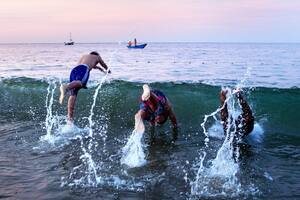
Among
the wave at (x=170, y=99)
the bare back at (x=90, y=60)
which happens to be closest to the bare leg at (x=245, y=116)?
the wave at (x=170, y=99)

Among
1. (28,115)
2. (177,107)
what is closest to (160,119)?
(177,107)

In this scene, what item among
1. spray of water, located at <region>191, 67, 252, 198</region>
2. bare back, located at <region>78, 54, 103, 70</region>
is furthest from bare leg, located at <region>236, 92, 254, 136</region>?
bare back, located at <region>78, 54, 103, 70</region>

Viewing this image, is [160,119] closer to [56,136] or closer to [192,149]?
[192,149]

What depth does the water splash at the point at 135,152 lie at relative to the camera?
7430 mm

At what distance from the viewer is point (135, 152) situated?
796 cm

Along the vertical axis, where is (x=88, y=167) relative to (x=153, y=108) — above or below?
below

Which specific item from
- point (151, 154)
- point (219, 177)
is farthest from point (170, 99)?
point (219, 177)

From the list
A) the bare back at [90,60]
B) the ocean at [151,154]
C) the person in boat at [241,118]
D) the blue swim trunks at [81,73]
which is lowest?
the ocean at [151,154]

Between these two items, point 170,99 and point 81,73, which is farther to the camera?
point 170,99

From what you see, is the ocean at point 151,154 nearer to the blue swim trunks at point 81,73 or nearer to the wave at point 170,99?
the wave at point 170,99

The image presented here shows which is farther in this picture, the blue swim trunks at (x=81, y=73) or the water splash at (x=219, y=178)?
the blue swim trunks at (x=81, y=73)

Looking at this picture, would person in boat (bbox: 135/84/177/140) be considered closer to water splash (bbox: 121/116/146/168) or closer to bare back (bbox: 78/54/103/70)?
water splash (bbox: 121/116/146/168)

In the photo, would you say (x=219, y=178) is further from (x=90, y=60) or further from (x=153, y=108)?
(x=90, y=60)

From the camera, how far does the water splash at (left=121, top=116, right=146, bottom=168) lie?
7.43 meters
